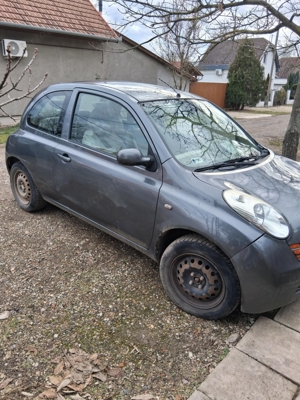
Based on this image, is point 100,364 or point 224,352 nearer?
point 100,364

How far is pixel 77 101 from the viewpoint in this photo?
362cm

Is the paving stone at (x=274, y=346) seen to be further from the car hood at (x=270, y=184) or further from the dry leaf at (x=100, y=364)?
the dry leaf at (x=100, y=364)

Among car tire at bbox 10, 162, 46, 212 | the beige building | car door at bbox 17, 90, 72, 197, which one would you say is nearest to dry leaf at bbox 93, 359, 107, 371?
car door at bbox 17, 90, 72, 197

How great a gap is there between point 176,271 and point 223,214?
2.27 ft

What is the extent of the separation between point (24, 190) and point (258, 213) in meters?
3.23

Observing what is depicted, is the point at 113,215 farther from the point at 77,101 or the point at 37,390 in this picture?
the point at 37,390

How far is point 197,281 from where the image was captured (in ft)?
8.91

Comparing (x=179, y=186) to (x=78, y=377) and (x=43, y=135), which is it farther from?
(x=43, y=135)

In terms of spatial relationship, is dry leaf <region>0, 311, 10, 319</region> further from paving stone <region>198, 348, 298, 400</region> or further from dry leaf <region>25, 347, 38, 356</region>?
paving stone <region>198, 348, 298, 400</region>

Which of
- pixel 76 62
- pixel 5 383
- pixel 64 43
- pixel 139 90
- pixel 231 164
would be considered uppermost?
pixel 64 43

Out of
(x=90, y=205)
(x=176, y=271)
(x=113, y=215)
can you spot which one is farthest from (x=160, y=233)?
(x=90, y=205)

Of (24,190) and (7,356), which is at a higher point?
(24,190)

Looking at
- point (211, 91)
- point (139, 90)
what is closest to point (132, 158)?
point (139, 90)

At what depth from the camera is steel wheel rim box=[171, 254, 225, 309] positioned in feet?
8.60
